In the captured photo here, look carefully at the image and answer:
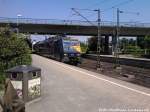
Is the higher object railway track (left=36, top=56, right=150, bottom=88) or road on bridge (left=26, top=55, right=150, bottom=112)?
road on bridge (left=26, top=55, right=150, bottom=112)

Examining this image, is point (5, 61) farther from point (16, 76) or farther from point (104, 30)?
point (104, 30)

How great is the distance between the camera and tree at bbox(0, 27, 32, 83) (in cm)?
1677

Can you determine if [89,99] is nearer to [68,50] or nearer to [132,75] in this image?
[132,75]

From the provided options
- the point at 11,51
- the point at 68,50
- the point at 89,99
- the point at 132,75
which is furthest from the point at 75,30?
the point at 89,99

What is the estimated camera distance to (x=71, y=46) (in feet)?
158

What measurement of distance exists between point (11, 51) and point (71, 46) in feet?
102

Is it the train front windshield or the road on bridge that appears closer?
the road on bridge

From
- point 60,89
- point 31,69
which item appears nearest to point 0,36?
point 60,89

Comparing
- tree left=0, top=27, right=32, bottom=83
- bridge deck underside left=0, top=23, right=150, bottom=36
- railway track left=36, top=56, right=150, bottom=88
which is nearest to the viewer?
tree left=0, top=27, right=32, bottom=83

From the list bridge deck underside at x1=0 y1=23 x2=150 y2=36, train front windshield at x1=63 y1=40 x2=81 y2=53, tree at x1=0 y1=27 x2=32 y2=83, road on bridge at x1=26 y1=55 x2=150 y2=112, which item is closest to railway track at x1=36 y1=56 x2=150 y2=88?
train front windshield at x1=63 y1=40 x2=81 y2=53

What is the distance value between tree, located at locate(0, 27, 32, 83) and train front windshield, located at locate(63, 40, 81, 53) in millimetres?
28802

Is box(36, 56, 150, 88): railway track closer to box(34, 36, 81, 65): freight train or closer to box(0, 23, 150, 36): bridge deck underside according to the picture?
box(34, 36, 81, 65): freight train

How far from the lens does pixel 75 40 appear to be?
49.0 meters

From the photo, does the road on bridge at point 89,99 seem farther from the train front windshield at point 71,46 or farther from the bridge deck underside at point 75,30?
the bridge deck underside at point 75,30
